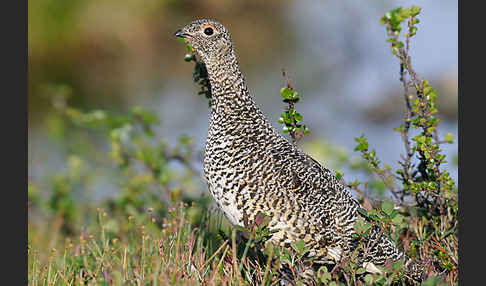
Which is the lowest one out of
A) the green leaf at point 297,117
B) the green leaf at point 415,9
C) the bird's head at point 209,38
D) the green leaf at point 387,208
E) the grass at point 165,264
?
the grass at point 165,264

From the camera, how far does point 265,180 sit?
134 inches

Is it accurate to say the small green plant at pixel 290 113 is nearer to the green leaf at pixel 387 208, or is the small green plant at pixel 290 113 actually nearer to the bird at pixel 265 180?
the bird at pixel 265 180

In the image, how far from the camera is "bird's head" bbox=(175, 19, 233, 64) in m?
3.66

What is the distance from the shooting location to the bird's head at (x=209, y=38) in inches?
144

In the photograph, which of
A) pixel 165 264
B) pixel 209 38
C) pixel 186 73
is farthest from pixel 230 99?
pixel 186 73

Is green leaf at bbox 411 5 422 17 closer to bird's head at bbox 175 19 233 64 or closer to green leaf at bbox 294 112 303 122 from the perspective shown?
green leaf at bbox 294 112 303 122

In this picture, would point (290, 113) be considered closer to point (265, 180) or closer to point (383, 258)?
point (265, 180)

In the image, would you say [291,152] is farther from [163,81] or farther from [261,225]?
[163,81]

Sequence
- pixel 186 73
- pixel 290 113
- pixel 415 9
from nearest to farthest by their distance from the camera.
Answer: pixel 290 113 < pixel 415 9 < pixel 186 73

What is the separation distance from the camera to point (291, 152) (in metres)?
3.60

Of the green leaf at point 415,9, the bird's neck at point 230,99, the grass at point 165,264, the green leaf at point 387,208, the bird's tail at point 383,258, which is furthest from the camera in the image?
the green leaf at point 415,9

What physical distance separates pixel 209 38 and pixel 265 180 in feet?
3.45

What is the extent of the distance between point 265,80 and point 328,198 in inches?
352

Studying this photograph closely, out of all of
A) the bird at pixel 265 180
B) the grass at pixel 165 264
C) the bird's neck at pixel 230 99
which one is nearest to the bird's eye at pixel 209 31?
the bird at pixel 265 180
